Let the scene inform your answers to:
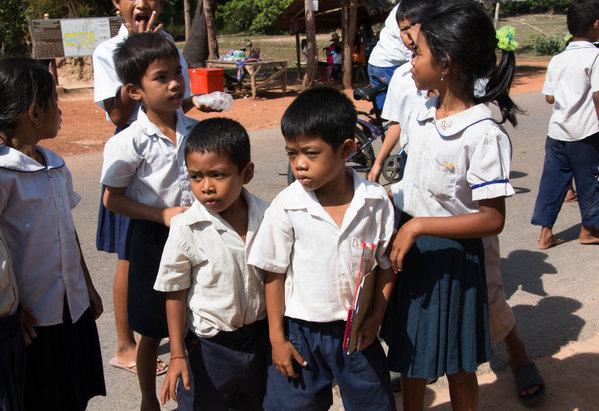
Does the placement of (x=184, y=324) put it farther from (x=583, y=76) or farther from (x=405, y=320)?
(x=583, y=76)

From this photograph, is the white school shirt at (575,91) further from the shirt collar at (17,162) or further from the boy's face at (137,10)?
the shirt collar at (17,162)

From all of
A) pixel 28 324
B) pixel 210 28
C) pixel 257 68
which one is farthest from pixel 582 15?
pixel 210 28

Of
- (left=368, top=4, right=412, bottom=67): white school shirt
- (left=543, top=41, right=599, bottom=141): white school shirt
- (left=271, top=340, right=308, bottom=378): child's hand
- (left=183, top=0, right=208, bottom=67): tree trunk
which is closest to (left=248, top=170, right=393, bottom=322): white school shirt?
(left=271, top=340, right=308, bottom=378): child's hand

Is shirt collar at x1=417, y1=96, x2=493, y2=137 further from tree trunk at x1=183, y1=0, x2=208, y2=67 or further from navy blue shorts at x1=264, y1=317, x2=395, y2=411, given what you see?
tree trunk at x1=183, y1=0, x2=208, y2=67

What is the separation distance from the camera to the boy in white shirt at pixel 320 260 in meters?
2.15

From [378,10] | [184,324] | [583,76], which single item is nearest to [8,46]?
[378,10]

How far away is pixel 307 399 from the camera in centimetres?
225

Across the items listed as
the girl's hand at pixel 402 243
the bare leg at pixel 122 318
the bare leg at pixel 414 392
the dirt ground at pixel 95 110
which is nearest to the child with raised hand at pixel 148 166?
the bare leg at pixel 122 318

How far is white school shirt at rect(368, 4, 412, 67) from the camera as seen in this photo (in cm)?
506

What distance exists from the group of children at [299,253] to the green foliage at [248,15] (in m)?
29.8

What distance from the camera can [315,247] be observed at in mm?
2162

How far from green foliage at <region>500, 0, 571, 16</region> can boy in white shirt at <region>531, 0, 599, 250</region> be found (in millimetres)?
45145

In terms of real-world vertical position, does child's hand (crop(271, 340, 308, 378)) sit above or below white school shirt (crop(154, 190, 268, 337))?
below

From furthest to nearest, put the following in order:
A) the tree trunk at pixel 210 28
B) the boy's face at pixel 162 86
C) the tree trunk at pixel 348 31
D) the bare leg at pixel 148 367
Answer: the tree trunk at pixel 210 28
the tree trunk at pixel 348 31
the bare leg at pixel 148 367
the boy's face at pixel 162 86
